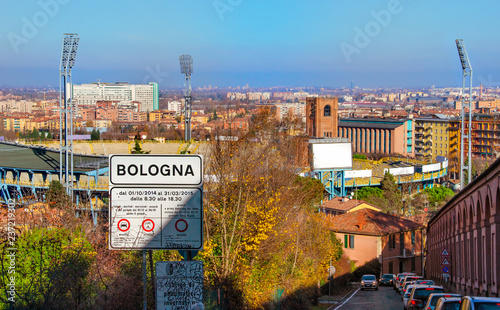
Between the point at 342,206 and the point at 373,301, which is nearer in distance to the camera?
the point at 373,301

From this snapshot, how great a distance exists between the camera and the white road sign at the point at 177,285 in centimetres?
1112

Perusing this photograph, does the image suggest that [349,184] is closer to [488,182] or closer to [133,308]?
[488,182]

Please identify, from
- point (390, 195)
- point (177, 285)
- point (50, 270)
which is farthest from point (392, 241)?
point (177, 285)

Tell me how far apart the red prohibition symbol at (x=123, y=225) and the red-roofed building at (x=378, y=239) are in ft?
140

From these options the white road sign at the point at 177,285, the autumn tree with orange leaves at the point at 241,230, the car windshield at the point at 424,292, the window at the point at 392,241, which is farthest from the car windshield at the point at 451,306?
the window at the point at 392,241

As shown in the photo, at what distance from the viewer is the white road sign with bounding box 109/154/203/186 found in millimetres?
10555

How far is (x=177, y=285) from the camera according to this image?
1119 centimetres

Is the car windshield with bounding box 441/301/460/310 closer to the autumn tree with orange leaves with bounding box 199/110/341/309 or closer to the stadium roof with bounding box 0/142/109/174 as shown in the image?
the autumn tree with orange leaves with bounding box 199/110/341/309

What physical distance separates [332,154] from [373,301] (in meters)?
39.6

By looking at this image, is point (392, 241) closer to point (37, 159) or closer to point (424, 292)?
point (424, 292)

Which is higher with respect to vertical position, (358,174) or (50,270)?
(358,174)

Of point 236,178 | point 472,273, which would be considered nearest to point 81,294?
point 236,178

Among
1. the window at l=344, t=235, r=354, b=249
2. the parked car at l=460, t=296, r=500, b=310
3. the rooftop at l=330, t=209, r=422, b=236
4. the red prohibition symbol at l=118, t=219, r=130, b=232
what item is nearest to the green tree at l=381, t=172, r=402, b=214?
the rooftop at l=330, t=209, r=422, b=236

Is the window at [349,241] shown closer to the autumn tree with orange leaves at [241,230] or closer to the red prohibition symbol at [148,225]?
the autumn tree with orange leaves at [241,230]
